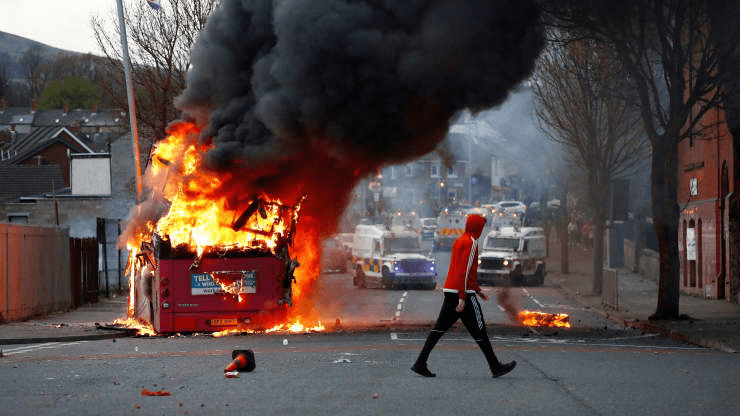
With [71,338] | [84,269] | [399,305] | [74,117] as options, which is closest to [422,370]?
[71,338]

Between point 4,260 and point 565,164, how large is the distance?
31.4 m

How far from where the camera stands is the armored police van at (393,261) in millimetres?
38312

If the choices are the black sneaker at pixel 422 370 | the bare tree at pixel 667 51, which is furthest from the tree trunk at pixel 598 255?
the black sneaker at pixel 422 370

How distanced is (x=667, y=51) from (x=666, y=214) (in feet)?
10.9

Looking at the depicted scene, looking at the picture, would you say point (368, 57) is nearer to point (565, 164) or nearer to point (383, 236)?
point (383, 236)

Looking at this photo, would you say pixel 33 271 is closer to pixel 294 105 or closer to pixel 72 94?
pixel 294 105

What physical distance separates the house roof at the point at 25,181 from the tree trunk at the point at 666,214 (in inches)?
1584

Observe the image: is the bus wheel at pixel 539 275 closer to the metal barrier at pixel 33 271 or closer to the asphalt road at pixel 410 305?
the asphalt road at pixel 410 305

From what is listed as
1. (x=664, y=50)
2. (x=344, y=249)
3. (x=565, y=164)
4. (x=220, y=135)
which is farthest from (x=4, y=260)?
(x=565, y=164)

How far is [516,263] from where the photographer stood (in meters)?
41.7

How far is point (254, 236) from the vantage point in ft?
61.8

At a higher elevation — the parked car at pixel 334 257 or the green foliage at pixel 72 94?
the green foliage at pixel 72 94

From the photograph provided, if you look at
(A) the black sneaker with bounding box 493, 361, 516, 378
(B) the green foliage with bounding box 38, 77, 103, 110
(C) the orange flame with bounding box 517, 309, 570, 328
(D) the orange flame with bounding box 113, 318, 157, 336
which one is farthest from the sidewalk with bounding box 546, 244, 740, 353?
(B) the green foliage with bounding box 38, 77, 103, 110

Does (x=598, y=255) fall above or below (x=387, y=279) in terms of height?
above
